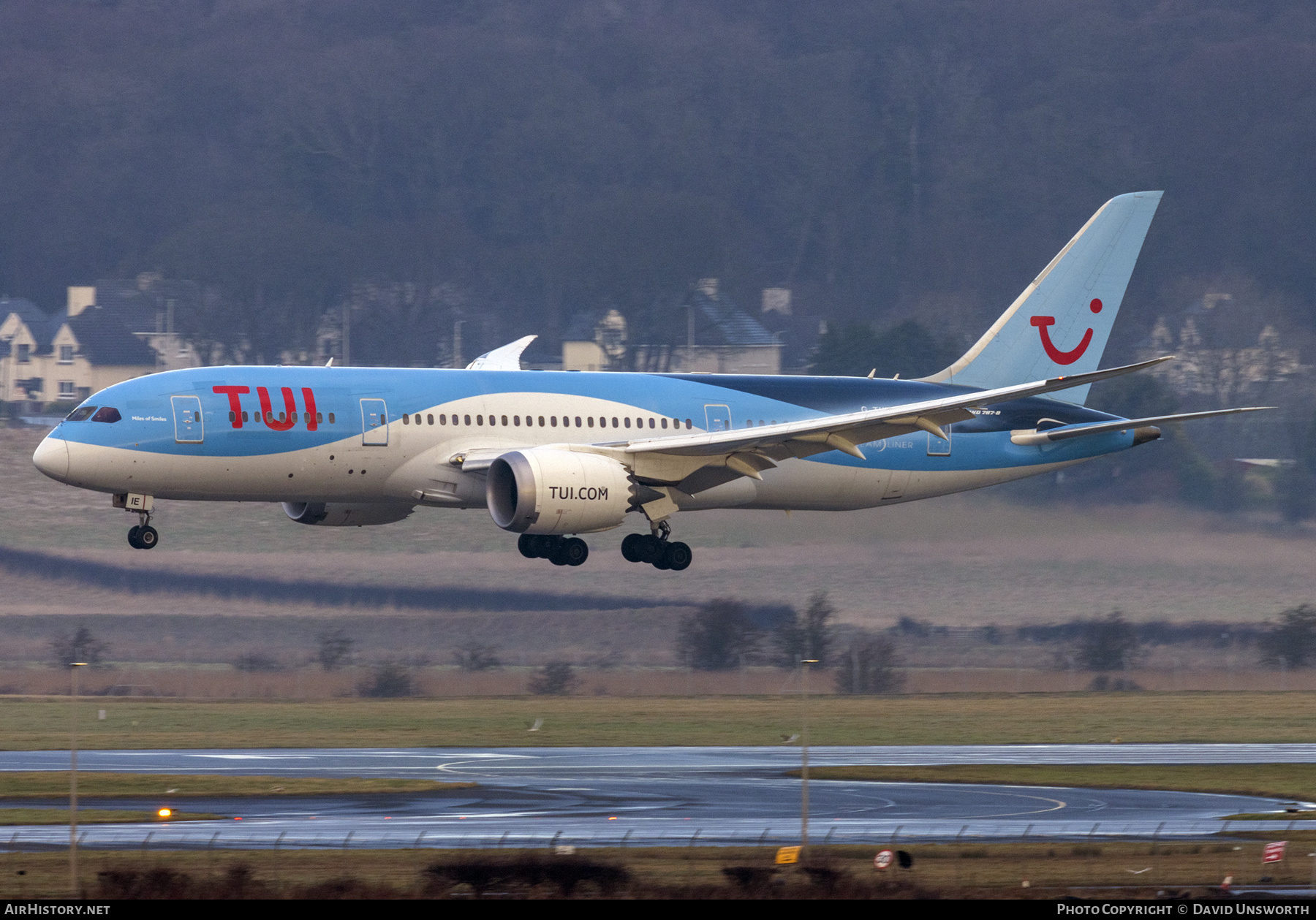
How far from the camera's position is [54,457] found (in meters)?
40.4

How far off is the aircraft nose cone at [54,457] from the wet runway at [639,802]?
6314 mm

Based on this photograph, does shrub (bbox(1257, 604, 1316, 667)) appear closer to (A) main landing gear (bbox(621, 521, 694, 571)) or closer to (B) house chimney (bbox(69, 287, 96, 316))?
(A) main landing gear (bbox(621, 521, 694, 571))

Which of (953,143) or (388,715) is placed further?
(953,143)

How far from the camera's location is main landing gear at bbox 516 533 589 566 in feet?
150

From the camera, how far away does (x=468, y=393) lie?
143ft

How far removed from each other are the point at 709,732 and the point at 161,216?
58898 mm

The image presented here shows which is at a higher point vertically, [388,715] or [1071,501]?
[1071,501]

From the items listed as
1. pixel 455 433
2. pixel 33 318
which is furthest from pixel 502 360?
pixel 33 318

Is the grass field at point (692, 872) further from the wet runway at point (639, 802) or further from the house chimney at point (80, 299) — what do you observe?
the house chimney at point (80, 299)

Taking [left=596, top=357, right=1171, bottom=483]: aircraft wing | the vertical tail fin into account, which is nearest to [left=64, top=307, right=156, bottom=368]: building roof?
the vertical tail fin

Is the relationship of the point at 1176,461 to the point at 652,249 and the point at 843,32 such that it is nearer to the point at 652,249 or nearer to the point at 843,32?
A: the point at 652,249

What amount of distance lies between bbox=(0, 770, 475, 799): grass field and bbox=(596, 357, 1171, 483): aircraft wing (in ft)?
34.8

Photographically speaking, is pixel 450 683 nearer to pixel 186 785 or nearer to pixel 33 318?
pixel 186 785

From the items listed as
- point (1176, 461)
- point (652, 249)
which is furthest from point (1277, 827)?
point (652, 249)
